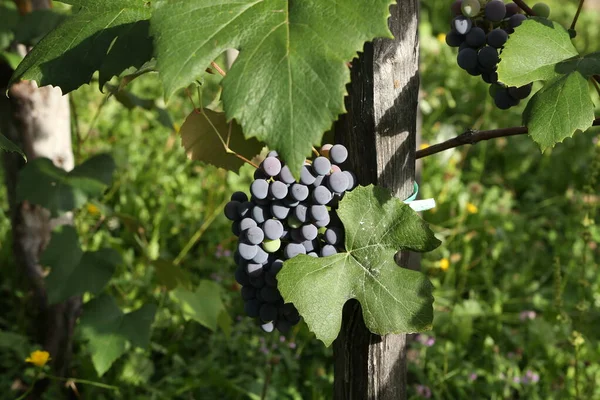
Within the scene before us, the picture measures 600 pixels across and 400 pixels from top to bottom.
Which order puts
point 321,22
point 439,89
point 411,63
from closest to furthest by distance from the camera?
point 321,22 < point 411,63 < point 439,89

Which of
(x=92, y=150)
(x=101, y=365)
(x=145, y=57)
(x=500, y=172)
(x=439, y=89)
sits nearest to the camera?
(x=145, y=57)

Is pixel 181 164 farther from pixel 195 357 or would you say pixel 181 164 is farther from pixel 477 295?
pixel 477 295

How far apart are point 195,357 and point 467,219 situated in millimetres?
1523

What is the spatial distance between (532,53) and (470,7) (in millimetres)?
168

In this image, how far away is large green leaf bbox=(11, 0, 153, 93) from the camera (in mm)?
1019

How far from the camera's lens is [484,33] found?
3.85ft

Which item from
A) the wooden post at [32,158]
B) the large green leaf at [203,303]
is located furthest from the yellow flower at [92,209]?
the large green leaf at [203,303]

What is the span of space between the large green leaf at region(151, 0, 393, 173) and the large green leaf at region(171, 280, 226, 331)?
1.27 meters

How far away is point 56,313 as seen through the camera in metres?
2.43

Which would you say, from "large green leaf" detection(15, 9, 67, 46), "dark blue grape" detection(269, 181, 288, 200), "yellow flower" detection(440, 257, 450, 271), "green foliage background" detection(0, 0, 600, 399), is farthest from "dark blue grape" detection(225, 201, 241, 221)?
"yellow flower" detection(440, 257, 450, 271)

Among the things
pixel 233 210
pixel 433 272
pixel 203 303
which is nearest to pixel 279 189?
pixel 233 210

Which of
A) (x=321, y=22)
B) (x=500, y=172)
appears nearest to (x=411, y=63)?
(x=321, y=22)

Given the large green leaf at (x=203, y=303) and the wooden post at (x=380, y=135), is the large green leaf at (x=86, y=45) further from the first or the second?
the large green leaf at (x=203, y=303)

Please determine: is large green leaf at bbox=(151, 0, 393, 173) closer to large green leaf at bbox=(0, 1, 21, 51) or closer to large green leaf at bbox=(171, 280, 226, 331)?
large green leaf at bbox=(171, 280, 226, 331)
